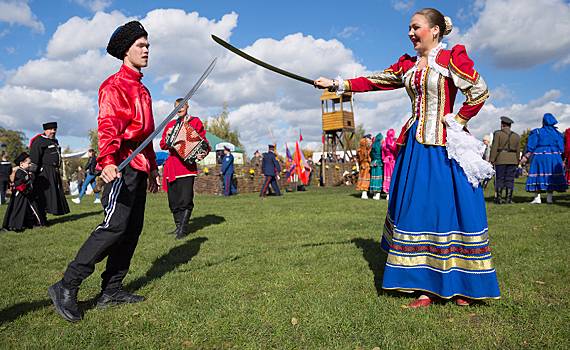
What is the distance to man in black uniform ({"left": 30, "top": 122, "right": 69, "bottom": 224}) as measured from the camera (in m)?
9.17

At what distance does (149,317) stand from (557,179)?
11.1 metres

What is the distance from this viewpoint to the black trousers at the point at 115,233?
3.52 metres

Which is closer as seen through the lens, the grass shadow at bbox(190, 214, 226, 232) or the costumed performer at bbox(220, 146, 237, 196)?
the grass shadow at bbox(190, 214, 226, 232)

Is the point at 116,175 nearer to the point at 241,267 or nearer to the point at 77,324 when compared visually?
the point at 77,324

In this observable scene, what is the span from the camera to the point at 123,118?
3.56 m

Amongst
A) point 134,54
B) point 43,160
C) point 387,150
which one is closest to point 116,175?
point 134,54

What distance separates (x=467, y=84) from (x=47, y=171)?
8945 millimetres

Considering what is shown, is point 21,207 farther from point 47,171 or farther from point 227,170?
point 227,170

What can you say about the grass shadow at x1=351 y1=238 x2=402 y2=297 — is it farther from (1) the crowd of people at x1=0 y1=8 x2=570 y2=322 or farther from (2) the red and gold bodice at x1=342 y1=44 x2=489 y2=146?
(2) the red and gold bodice at x1=342 y1=44 x2=489 y2=146

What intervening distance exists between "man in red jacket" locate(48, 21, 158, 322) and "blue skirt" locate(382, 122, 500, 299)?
2261 mm

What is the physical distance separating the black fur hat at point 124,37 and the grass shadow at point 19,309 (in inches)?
91.6

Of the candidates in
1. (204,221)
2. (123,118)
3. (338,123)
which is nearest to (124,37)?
(123,118)

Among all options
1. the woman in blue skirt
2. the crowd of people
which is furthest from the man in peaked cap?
the woman in blue skirt

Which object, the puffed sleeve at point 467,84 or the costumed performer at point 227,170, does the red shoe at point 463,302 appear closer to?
the puffed sleeve at point 467,84
